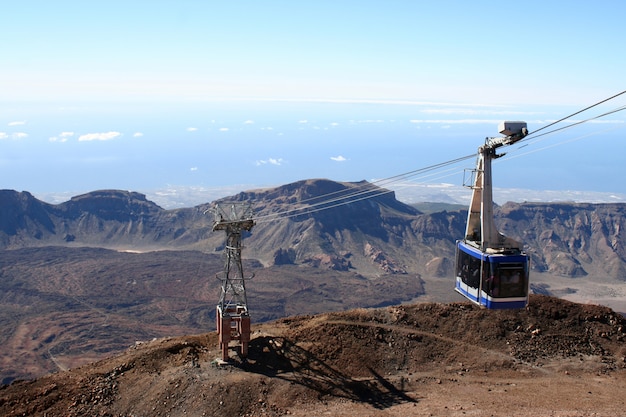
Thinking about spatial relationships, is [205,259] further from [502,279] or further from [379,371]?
[502,279]

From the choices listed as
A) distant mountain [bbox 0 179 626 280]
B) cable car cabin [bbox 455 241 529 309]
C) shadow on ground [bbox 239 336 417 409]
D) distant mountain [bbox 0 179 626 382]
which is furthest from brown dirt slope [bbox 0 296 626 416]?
distant mountain [bbox 0 179 626 280]

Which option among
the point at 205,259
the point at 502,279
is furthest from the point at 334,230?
the point at 502,279

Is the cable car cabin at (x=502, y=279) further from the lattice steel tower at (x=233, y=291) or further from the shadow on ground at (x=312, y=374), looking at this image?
the lattice steel tower at (x=233, y=291)

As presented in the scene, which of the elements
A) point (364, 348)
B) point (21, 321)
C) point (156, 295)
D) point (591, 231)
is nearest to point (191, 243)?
point (156, 295)

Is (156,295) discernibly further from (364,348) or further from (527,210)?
(527,210)

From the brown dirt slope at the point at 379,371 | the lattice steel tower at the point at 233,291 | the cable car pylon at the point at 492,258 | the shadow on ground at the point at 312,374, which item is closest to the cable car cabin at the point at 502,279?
the cable car pylon at the point at 492,258

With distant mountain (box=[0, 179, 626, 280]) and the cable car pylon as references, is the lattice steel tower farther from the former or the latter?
distant mountain (box=[0, 179, 626, 280])
